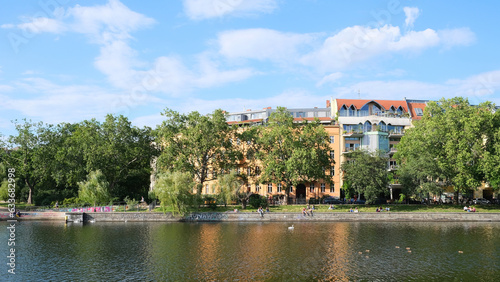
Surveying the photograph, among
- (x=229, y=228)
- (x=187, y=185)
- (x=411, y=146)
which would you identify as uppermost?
(x=411, y=146)

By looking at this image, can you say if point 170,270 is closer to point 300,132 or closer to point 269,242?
point 269,242

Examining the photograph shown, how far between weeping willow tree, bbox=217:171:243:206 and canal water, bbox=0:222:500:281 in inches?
568

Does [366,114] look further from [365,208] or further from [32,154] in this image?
[32,154]

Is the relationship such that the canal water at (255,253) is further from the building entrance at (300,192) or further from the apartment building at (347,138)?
the building entrance at (300,192)

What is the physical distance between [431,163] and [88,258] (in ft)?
192

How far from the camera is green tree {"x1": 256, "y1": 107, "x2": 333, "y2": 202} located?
71.4m

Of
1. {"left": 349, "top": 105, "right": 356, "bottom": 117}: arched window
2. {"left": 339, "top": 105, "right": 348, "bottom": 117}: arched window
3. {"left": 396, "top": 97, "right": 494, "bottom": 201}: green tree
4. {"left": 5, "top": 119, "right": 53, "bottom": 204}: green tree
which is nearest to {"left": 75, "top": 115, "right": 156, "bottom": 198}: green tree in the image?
{"left": 5, "top": 119, "right": 53, "bottom": 204}: green tree

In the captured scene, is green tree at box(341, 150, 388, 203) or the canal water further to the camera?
green tree at box(341, 150, 388, 203)

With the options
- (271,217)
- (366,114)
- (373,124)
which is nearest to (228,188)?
(271,217)

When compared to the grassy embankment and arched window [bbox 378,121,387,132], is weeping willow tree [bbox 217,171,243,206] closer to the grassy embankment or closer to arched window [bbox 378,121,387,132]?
the grassy embankment

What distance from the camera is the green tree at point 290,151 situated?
234ft

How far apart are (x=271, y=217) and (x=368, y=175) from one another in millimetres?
19715

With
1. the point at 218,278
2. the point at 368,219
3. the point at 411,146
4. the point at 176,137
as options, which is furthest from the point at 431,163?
the point at 218,278

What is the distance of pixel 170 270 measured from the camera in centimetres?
3123
